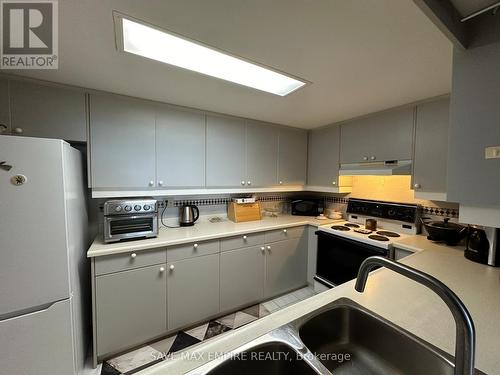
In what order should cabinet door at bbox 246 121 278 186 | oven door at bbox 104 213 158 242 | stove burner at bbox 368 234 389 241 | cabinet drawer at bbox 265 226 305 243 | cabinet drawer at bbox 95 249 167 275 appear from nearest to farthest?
cabinet drawer at bbox 95 249 167 275 < oven door at bbox 104 213 158 242 < stove burner at bbox 368 234 389 241 < cabinet drawer at bbox 265 226 305 243 < cabinet door at bbox 246 121 278 186

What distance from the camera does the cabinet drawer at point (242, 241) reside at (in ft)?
6.21

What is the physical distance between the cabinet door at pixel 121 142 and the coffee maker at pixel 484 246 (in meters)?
2.41

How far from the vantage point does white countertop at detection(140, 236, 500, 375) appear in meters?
0.61

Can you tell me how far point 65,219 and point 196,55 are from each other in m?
1.18

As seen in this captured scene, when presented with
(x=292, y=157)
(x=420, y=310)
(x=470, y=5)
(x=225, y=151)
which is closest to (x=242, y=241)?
(x=225, y=151)

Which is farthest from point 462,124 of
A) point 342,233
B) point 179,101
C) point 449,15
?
point 179,101

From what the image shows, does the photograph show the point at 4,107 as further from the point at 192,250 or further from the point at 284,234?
the point at 284,234

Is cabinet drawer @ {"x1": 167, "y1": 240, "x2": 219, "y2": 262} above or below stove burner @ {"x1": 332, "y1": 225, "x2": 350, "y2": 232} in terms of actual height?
below

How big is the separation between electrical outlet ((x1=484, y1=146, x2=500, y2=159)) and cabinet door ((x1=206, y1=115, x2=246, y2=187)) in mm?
1774

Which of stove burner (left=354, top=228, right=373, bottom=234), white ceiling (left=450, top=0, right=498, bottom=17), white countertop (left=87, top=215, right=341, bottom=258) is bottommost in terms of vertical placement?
stove burner (left=354, top=228, right=373, bottom=234)

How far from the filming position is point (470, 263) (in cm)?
130

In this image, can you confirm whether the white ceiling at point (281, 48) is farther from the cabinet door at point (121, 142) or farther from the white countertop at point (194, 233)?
the white countertop at point (194, 233)

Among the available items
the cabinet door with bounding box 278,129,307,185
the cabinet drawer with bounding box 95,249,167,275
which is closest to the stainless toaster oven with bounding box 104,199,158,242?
the cabinet drawer with bounding box 95,249,167,275

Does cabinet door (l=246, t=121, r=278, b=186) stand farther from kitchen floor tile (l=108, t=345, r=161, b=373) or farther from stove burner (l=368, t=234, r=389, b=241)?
kitchen floor tile (l=108, t=345, r=161, b=373)
